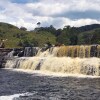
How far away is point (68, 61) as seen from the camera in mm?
49719

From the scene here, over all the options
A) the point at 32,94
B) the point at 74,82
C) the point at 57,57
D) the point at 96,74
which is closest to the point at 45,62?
the point at 57,57

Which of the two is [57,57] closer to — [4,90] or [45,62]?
[45,62]

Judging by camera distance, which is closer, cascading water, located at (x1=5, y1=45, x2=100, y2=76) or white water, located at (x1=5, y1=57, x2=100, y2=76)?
white water, located at (x1=5, y1=57, x2=100, y2=76)

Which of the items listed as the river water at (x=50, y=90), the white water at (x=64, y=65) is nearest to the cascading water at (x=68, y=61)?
the white water at (x=64, y=65)

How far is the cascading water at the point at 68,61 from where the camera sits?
4534cm

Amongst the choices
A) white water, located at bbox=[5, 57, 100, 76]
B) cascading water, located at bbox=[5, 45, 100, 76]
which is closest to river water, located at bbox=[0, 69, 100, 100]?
white water, located at bbox=[5, 57, 100, 76]

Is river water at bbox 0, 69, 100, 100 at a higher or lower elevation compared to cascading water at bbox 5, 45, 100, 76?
lower

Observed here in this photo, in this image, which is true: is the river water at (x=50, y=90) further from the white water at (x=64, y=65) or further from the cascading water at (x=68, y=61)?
the cascading water at (x=68, y=61)

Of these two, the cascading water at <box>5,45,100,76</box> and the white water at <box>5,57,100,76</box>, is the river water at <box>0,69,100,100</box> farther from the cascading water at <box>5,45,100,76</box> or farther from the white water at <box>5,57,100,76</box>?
the cascading water at <box>5,45,100,76</box>

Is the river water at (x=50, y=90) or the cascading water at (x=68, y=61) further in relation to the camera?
the cascading water at (x=68, y=61)

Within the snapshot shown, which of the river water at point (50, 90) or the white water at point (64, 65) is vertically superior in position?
the white water at point (64, 65)

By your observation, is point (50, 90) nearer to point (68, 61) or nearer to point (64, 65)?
point (64, 65)

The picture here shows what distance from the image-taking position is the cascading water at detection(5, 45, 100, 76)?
45344 mm

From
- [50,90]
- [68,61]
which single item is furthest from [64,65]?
[50,90]
